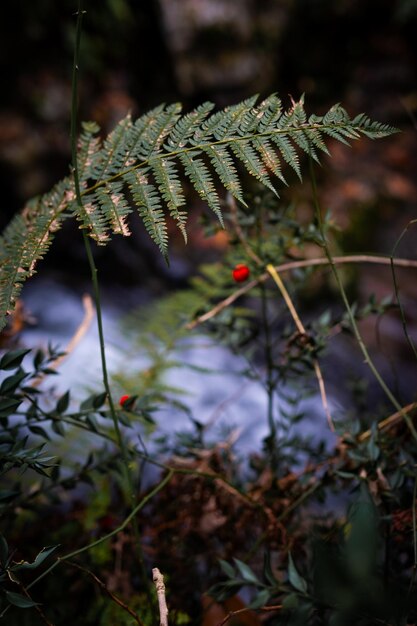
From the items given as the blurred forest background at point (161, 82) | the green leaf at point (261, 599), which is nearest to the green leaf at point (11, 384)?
the green leaf at point (261, 599)

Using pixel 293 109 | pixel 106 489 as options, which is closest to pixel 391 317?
pixel 106 489

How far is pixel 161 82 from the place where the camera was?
543 cm

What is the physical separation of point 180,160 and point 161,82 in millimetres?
4921

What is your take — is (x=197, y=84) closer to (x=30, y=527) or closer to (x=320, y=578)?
(x=30, y=527)

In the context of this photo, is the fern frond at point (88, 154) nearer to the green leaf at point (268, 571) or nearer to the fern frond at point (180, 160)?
the fern frond at point (180, 160)

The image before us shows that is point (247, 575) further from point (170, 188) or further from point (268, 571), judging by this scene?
point (170, 188)

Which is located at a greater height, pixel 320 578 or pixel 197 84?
pixel 197 84

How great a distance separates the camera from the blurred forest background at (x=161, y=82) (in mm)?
4828

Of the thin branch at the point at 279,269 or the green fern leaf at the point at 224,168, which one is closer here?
the green fern leaf at the point at 224,168

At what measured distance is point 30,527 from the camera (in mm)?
1646

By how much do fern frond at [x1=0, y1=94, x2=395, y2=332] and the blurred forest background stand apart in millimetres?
3308

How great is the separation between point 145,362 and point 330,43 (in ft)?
16.0

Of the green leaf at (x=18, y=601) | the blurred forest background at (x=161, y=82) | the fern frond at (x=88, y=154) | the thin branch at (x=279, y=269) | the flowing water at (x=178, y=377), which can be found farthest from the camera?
the blurred forest background at (x=161, y=82)

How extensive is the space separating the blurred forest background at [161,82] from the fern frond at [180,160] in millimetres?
3308
